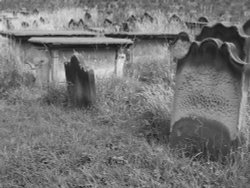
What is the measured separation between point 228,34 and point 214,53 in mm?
938

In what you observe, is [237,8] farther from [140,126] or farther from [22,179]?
[22,179]

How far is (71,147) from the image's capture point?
3.29 metres

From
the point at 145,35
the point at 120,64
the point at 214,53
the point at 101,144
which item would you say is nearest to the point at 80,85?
the point at 101,144

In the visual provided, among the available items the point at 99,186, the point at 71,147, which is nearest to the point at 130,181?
the point at 99,186

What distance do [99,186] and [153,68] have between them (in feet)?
12.1

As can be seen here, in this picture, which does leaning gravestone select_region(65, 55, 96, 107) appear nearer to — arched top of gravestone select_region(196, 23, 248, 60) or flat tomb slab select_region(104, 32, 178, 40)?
arched top of gravestone select_region(196, 23, 248, 60)

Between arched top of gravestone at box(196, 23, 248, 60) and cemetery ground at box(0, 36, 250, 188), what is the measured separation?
0.83 m

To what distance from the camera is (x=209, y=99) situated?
3289 mm

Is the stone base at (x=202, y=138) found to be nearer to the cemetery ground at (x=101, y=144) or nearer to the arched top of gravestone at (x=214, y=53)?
the cemetery ground at (x=101, y=144)

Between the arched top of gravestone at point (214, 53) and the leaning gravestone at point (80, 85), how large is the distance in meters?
1.43

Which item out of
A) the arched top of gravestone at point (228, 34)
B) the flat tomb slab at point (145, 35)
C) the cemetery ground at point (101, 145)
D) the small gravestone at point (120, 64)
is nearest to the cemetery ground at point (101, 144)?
the cemetery ground at point (101, 145)

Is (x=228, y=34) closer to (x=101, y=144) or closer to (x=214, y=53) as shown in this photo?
(x=214, y=53)

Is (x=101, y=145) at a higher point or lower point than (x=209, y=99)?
lower

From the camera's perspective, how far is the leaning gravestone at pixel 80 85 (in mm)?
4570
